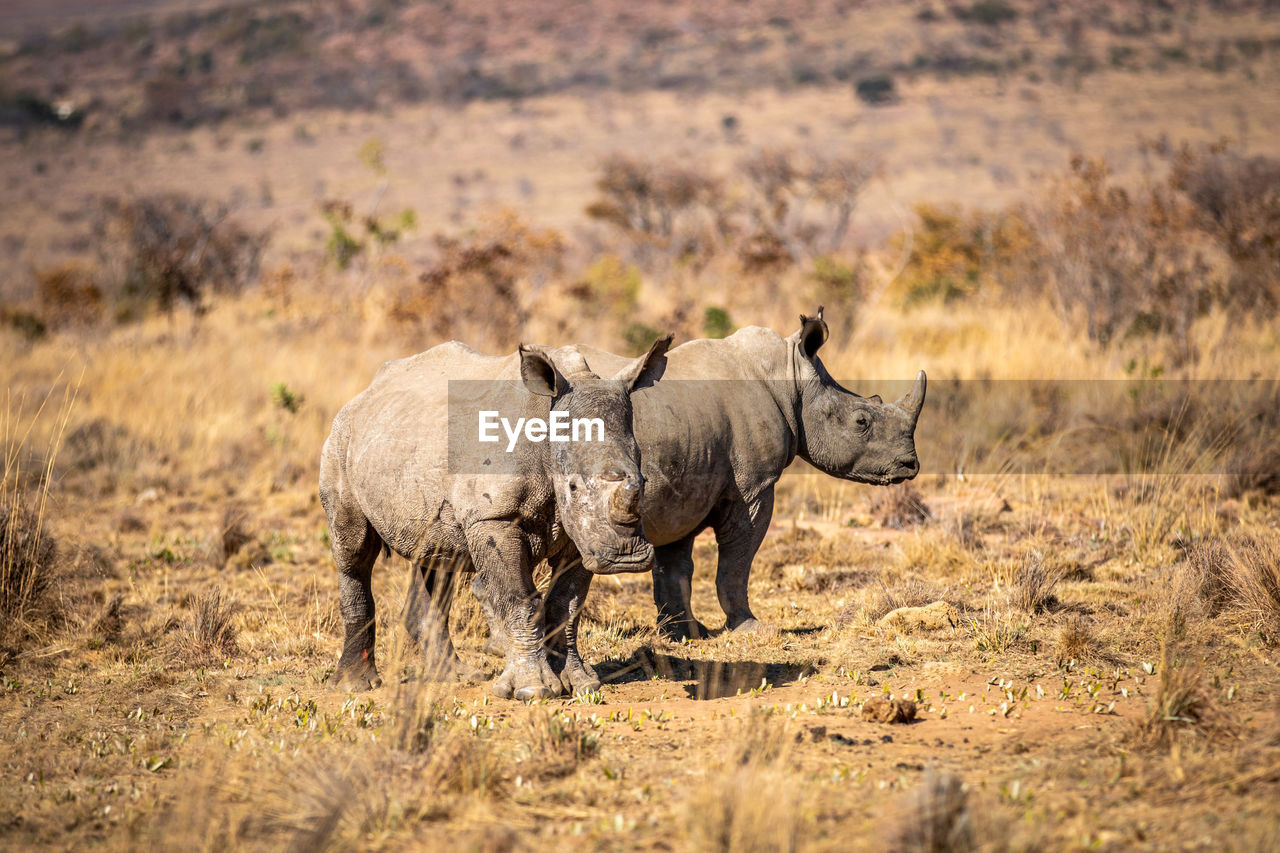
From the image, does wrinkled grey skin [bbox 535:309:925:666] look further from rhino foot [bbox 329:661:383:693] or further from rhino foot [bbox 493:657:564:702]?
rhino foot [bbox 329:661:383:693]

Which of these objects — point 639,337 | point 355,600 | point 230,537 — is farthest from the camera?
point 639,337

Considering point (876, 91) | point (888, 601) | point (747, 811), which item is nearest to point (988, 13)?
point (876, 91)

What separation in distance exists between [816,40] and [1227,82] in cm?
2465

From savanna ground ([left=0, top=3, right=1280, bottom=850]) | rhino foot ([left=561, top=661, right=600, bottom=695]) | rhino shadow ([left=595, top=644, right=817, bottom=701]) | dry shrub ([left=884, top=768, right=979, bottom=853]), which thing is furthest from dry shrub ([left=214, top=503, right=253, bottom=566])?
dry shrub ([left=884, top=768, right=979, bottom=853])

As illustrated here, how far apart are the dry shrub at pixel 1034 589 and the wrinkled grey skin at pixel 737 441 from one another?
96 centimetres

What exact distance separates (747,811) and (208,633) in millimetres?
4270

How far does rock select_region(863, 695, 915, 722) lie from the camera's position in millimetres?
5309

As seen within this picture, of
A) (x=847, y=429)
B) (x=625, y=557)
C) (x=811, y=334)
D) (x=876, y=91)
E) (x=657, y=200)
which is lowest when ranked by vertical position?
(x=625, y=557)

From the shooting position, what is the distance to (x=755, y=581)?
867 centimetres

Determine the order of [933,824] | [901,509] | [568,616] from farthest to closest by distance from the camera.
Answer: [901,509]
[568,616]
[933,824]

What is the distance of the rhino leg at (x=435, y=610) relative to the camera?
19.3 ft

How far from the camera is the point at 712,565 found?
30.2 ft

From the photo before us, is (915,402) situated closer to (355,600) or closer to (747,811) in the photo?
(355,600)

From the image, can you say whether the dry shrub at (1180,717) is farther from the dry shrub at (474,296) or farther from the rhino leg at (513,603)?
the dry shrub at (474,296)
